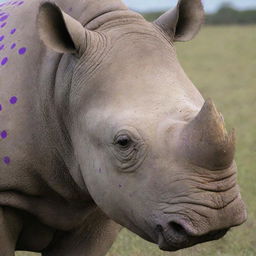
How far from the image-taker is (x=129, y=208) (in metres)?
4.33

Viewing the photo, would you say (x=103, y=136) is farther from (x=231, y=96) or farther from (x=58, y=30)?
(x=231, y=96)

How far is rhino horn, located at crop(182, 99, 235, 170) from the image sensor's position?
13.0 feet

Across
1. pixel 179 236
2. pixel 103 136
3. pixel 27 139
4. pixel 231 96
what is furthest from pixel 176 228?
pixel 231 96

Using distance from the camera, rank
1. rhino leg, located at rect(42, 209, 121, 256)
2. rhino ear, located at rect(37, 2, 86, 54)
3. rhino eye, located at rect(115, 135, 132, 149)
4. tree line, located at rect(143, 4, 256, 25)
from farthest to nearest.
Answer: tree line, located at rect(143, 4, 256, 25), rhino leg, located at rect(42, 209, 121, 256), rhino ear, located at rect(37, 2, 86, 54), rhino eye, located at rect(115, 135, 132, 149)

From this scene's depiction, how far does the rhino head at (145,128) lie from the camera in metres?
3.99

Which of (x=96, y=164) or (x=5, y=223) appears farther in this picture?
(x=5, y=223)

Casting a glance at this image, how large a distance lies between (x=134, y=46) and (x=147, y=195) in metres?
0.83

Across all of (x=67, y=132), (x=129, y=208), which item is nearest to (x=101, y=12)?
(x=67, y=132)

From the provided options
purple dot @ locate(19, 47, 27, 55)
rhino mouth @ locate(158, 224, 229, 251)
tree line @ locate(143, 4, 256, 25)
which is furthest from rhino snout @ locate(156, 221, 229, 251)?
tree line @ locate(143, 4, 256, 25)

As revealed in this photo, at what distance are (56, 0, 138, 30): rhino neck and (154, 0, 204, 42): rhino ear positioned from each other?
0.17 meters

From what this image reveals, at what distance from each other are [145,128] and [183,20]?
103cm

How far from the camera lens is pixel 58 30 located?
15.3 ft

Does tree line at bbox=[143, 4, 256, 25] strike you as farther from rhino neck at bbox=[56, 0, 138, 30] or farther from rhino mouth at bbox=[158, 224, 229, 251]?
rhino mouth at bbox=[158, 224, 229, 251]

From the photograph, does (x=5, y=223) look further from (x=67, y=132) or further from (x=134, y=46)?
(x=134, y=46)
